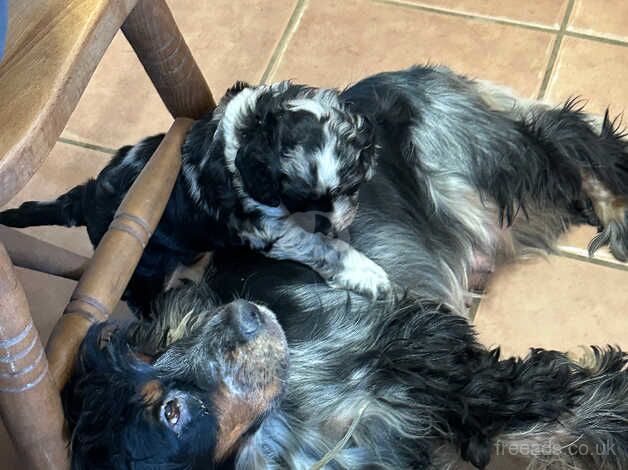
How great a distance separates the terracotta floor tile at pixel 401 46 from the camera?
198 cm

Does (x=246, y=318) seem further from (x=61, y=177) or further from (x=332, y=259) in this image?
(x=61, y=177)

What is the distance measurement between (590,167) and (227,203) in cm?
68

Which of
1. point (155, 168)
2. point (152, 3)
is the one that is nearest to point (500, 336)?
point (155, 168)

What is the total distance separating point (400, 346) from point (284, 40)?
1051 mm

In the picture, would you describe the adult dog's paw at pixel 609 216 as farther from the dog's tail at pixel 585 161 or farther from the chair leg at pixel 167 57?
the chair leg at pixel 167 57

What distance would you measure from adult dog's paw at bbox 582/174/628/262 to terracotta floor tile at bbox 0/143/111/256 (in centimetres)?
107

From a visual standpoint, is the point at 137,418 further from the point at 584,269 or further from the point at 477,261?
the point at 584,269

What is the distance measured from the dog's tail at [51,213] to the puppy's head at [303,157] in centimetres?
38

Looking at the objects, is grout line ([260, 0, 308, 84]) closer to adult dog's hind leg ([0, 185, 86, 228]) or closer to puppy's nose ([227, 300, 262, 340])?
adult dog's hind leg ([0, 185, 86, 228])

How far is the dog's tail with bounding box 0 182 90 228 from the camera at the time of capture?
1609mm

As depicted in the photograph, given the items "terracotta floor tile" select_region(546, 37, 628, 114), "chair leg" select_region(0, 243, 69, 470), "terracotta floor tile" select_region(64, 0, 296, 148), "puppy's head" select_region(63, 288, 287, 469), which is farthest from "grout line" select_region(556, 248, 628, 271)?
"chair leg" select_region(0, 243, 69, 470)

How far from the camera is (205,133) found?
4.74 feet

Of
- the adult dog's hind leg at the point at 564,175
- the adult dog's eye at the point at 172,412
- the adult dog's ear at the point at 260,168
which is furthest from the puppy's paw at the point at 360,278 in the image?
the adult dog's eye at the point at 172,412

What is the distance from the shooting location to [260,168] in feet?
4.42
